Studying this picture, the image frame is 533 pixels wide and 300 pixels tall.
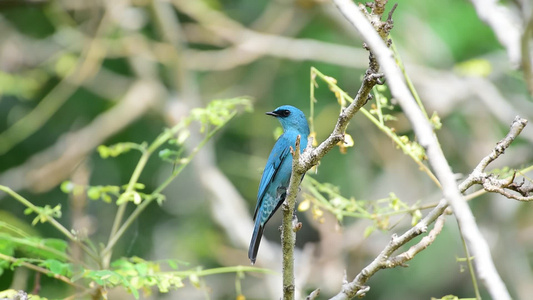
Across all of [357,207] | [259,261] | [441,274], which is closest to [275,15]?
[259,261]

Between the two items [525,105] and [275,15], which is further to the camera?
[275,15]

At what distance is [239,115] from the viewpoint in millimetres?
8328

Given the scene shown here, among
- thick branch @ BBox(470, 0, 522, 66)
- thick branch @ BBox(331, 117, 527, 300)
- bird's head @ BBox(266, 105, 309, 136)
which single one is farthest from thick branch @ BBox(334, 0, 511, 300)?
bird's head @ BBox(266, 105, 309, 136)

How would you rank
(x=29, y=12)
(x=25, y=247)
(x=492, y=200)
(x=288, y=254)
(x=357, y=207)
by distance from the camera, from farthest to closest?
(x=29, y=12), (x=492, y=200), (x=25, y=247), (x=357, y=207), (x=288, y=254)

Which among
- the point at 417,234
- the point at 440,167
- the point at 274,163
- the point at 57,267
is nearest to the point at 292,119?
the point at 274,163

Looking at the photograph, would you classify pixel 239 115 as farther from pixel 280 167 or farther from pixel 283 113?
pixel 280 167

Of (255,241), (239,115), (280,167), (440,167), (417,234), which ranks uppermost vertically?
(239,115)

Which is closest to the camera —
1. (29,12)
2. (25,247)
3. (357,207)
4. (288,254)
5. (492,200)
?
(288,254)

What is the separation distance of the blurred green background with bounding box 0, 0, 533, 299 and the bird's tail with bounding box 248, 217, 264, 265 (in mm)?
2086

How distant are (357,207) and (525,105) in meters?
5.31

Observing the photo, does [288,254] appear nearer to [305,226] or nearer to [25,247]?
[25,247]

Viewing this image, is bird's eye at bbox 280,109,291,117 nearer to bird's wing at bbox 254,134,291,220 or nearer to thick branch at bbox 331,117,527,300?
bird's wing at bbox 254,134,291,220

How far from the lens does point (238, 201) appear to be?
6867 mm

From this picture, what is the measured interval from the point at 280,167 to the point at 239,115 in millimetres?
3805
